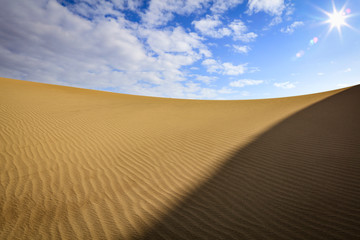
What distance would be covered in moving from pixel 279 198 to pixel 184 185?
68.1 inches

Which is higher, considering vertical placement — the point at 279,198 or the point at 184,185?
the point at 279,198

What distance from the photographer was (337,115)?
25.0 feet

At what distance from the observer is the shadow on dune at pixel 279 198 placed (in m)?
2.41

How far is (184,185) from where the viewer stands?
144 inches

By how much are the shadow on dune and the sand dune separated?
0.02 meters

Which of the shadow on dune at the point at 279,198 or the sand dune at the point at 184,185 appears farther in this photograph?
→ the sand dune at the point at 184,185

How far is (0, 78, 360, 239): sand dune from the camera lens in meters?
2.51

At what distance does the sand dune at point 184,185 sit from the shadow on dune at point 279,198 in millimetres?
15

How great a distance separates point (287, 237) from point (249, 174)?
163cm

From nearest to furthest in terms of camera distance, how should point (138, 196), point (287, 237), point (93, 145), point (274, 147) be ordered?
point (287, 237)
point (138, 196)
point (274, 147)
point (93, 145)

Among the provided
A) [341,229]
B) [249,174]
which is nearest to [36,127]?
[249,174]

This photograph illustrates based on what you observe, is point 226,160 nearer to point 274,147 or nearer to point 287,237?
point 274,147

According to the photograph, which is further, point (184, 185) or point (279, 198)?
point (184, 185)

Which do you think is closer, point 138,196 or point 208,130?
→ point 138,196
